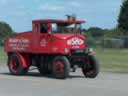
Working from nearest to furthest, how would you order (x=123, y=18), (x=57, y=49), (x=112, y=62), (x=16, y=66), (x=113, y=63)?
(x=57, y=49) < (x=16, y=66) < (x=113, y=63) < (x=112, y=62) < (x=123, y=18)

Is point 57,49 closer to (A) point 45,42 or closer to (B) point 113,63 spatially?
(A) point 45,42

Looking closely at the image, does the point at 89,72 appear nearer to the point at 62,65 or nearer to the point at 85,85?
the point at 62,65

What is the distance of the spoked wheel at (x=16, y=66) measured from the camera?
2448 cm

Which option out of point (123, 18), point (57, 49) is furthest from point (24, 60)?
point (123, 18)

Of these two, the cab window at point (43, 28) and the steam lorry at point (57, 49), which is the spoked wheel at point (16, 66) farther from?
the cab window at point (43, 28)

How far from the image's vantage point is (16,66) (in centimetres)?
2505

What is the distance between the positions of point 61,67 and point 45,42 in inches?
57.6

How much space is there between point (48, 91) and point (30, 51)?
24.0 ft

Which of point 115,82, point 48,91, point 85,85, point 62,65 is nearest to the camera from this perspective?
point 48,91

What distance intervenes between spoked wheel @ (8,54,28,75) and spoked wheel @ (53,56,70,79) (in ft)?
7.29

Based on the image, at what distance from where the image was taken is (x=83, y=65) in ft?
76.5

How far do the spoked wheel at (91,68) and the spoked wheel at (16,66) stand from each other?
2.89m

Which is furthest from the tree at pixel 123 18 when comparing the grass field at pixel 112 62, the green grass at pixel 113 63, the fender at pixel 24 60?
the fender at pixel 24 60

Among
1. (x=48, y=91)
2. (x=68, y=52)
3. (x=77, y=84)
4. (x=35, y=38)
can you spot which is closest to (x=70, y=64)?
(x=68, y=52)
